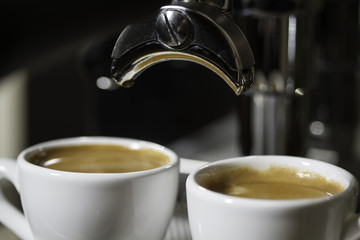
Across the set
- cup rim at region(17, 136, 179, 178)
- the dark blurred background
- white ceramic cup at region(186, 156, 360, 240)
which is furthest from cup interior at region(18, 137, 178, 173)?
the dark blurred background

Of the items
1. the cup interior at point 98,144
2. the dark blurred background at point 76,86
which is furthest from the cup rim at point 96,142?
the dark blurred background at point 76,86

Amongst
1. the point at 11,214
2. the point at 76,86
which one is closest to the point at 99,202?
the point at 11,214

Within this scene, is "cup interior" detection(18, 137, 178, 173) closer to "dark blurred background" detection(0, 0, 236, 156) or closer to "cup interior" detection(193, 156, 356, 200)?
"cup interior" detection(193, 156, 356, 200)

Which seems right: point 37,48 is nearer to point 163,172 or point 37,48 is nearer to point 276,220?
point 163,172

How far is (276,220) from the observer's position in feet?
1.11

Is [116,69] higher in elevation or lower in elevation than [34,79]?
higher

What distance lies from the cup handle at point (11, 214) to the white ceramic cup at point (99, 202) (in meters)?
0.02

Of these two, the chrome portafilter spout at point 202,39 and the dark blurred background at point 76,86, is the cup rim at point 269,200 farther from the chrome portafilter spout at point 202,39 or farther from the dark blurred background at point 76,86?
the dark blurred background at point 76,86

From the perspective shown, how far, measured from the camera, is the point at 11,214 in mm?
458

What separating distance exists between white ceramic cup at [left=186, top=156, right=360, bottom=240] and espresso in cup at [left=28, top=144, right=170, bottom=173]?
11cm

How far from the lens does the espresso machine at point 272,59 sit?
35 cm

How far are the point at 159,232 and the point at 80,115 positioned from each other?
1.57 feet

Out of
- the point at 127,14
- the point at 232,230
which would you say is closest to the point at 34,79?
the point at 127,14

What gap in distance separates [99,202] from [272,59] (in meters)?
0.19
